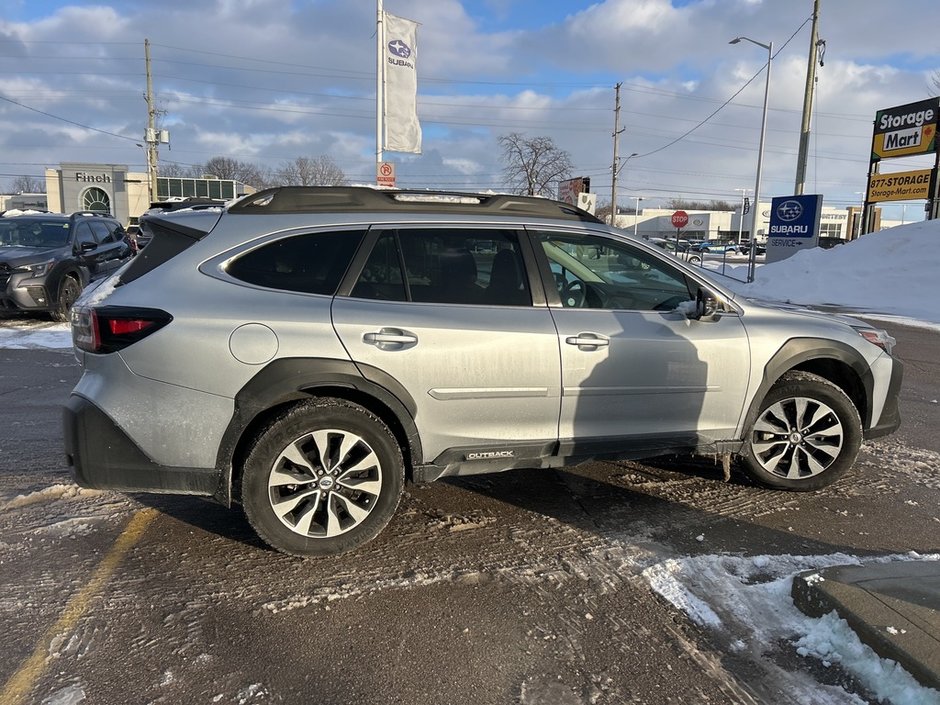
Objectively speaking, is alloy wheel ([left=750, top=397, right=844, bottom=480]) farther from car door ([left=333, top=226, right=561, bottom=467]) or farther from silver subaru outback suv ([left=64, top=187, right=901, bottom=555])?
car door ([left=333, top=226, right=561, bottom=467])

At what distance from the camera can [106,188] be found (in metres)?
55.5

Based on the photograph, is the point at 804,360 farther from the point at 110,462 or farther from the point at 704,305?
the point at 110,462

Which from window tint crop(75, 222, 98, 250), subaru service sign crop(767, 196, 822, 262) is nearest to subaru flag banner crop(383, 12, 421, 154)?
window tint crop(75, 222, 98, 250)

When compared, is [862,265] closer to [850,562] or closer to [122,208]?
[850,562]

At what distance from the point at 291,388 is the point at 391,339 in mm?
548

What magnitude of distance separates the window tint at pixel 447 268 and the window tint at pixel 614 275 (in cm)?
32

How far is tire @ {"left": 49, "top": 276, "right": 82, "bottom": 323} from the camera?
10602mm

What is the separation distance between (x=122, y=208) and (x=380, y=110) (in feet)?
166

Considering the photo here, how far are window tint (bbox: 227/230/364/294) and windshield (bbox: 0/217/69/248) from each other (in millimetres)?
9477

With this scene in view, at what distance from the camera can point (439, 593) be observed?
3.16m

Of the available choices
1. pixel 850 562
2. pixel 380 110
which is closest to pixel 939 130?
pixel 380 110

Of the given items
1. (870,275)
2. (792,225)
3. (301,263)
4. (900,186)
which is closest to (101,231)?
(301,263)

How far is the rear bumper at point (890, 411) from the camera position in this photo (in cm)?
444

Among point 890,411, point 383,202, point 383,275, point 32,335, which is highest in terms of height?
point 383,202
